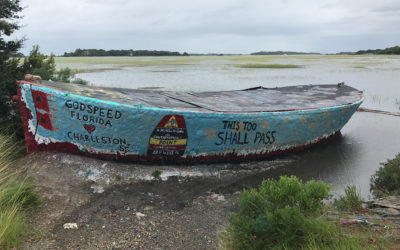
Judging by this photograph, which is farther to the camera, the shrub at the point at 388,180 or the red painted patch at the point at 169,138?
the red painted patch at the point at 169,138

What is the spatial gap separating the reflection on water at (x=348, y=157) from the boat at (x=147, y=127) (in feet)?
1.99

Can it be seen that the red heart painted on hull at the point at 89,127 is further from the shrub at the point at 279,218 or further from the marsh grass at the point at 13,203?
the shrub at the point at 279,218

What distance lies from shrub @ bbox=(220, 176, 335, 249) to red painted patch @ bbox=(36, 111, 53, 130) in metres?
3.70

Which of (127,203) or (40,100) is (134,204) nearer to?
(127,203)

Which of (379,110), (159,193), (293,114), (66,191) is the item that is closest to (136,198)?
(159,193)

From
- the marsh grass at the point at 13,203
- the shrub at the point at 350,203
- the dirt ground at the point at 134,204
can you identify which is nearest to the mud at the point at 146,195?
the dirt ground at the point at 134,204

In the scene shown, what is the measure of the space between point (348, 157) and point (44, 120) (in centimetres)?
648

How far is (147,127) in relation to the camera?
17.8ft

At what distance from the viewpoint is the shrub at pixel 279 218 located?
2775 mm

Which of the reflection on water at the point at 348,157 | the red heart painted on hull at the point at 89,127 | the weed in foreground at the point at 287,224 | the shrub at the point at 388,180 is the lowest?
the reflection on water at the point at 348,157

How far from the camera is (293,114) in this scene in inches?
267

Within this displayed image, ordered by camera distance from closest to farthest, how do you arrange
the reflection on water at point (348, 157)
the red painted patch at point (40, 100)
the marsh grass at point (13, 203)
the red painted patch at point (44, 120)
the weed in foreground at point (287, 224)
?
the weed in foreground at point (287, 224) → the marsh grass at point (13, 203) → the red painted patch at point (40, 100) → the red painted patch at point (44, 120) → the reflection on water at point (348, 157)

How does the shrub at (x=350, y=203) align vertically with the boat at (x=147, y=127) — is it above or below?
below

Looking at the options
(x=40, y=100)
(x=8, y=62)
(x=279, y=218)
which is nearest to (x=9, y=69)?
(x=8, y=62)
